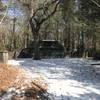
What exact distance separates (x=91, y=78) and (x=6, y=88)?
371cm

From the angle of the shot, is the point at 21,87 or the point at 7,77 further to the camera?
the point at 7,77

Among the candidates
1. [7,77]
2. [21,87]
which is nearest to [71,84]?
[21,87]

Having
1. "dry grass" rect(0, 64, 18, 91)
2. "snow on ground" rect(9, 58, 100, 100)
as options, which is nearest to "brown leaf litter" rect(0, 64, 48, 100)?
"dry grass" rect(0, 64, 18, 91)

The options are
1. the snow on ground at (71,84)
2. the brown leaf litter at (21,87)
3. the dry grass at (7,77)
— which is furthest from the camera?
the dry grass at (7,77)

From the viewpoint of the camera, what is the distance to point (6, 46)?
3444 cm

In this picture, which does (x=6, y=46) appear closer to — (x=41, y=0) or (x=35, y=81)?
(x=41, y=0)

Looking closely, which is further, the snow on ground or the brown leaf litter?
the brown leaf litter

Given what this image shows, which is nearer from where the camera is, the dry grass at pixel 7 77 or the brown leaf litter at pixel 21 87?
the brown leaf litter at pixel 21 87

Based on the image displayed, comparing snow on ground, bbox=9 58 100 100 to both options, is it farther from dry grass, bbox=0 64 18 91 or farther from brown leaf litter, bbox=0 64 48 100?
dry grass, bbox=0 64 18 91

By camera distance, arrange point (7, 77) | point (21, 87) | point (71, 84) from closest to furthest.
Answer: point (21, 87) < point (71, 84) < point (7, 77)

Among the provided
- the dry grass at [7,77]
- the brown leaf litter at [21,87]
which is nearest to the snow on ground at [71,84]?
the brown leaf litter at [21,87]

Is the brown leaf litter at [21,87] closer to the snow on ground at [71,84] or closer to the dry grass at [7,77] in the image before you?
the dry grass at [7,77]

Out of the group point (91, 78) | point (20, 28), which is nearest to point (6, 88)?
point (91, 78)

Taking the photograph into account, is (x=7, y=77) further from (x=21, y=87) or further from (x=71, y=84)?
(x=71, y=84)
